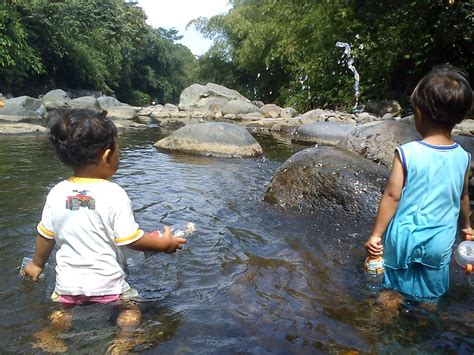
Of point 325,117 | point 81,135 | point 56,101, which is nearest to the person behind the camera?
point 81,135

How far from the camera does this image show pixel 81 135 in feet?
7.60

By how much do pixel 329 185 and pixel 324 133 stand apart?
6338 mm

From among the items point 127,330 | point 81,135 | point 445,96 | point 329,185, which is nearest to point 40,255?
point 127,330

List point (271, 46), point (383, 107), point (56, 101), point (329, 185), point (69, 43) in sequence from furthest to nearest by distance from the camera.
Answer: point (69, 43) < point (271, 46) < point (56, 101) < point (383, 107) < point (329, 185)

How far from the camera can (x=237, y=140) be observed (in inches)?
356

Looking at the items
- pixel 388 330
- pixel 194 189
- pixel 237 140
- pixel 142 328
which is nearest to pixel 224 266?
pixel 142 328

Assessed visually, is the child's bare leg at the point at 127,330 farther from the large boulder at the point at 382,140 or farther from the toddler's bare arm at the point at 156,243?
the large boulder at the point at 382,140

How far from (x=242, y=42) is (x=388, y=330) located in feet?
92.2

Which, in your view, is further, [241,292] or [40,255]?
[241,292]

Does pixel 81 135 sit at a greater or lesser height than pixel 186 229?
greater

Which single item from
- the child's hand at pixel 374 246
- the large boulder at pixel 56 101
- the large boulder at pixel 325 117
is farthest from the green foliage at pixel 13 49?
the child's hand at pixel 374 246

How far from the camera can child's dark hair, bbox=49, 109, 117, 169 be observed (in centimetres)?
232

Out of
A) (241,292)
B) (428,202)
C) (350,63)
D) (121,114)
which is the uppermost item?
(350,63)

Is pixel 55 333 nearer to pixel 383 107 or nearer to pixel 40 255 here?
pixel 40 255
